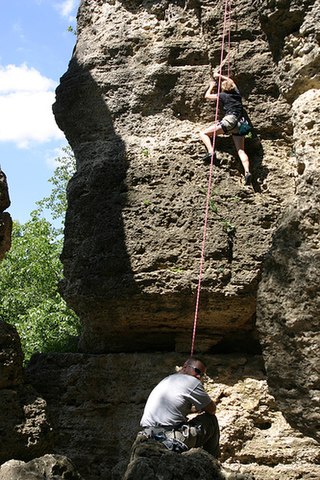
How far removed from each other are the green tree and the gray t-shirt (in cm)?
1306

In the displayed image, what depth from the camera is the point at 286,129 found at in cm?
796

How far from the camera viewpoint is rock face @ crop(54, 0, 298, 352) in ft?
24.3

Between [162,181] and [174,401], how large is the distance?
3.30m

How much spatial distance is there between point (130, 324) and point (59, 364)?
3.35 ft

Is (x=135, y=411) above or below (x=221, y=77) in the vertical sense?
below

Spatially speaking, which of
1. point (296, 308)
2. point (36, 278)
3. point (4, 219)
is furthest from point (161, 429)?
point (36, 278)

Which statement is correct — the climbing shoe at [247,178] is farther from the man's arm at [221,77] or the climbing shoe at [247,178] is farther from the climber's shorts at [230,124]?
the man's arm at [221,77]

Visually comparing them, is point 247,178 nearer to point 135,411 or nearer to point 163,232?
→ point 163,232

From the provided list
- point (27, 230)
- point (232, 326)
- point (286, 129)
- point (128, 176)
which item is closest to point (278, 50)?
point (286, 129)

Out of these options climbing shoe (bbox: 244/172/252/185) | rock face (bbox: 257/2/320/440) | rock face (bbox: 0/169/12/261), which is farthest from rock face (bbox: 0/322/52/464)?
climbing shoe (bbox: 244/172/252/185)

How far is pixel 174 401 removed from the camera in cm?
510

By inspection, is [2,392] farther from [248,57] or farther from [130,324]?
[248,57]

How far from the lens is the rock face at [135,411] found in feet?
22.6

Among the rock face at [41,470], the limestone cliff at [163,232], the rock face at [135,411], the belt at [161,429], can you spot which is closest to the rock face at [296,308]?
the belt at [161,429]
